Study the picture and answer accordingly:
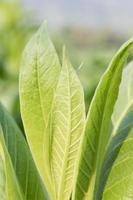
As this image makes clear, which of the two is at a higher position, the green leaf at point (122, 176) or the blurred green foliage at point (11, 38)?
the green leaf at point (122, 176)

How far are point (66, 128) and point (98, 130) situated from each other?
49mm

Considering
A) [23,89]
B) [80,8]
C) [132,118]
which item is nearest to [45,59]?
[23,89]

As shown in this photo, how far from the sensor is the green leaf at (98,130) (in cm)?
77

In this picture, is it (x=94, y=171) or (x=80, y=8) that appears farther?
(x=80, y=8)

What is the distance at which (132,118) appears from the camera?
0.88 m

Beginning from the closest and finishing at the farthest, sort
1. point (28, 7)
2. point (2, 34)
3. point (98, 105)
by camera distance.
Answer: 1. point (98, 105)
2. point (2, 34)
3. point (28, 7)

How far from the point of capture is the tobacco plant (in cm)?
80

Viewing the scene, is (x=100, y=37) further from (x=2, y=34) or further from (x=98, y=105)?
(x=98, y=105)

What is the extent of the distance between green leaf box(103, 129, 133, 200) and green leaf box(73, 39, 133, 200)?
23mm

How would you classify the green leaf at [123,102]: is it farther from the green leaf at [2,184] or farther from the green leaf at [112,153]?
the green leaf at [2,184]

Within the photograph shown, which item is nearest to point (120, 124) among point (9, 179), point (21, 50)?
point (9, 179)

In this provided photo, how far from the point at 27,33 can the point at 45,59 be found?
2519 mm

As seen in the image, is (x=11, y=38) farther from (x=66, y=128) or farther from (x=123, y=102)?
(x=66, y=128)

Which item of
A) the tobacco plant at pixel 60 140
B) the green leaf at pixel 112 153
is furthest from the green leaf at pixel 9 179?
the green leaf at pixel 112 153
